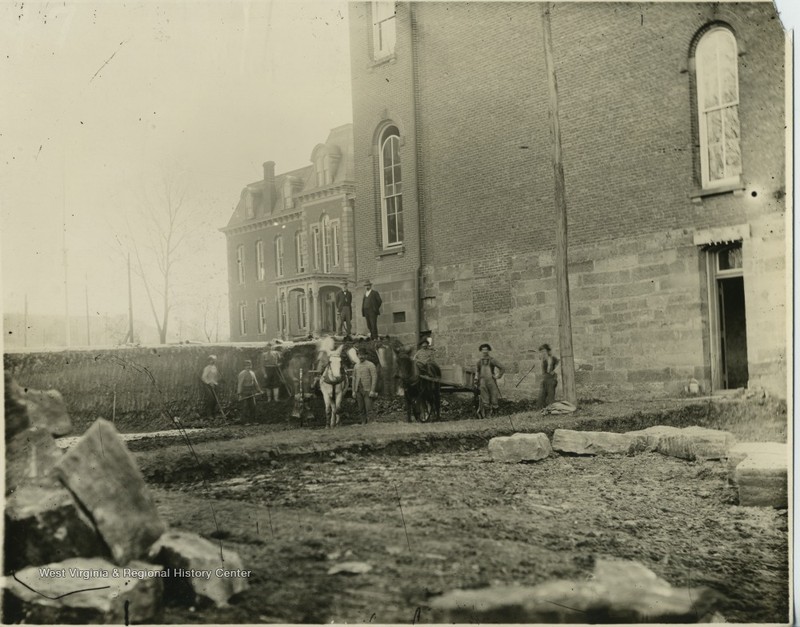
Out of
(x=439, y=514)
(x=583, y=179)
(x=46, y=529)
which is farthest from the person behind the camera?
(x=583, y=179)

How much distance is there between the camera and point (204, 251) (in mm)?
5609

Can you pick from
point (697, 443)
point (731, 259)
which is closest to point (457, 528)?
point (697, 443)

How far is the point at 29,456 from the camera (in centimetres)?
537

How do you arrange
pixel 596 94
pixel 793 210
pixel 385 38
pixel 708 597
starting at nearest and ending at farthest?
1. pixel 708 597
2. pixel 793 210
3. pixel 385 38
4. pixel 596 94

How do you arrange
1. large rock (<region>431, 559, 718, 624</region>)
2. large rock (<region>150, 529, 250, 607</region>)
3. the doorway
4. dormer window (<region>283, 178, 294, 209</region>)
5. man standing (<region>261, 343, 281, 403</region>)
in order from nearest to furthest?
large rock (<region>150, 529, 250, 607</region>) → large rock (<region>431, 559, 718, 624</region>) → man standing (<region>261, 343, 281, 403</region>) → dormer window (<region>283, 178, 294, 209</region>) → the doorway

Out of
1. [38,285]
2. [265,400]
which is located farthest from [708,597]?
[38,285]

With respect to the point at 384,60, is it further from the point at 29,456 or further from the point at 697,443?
the point at 29,456

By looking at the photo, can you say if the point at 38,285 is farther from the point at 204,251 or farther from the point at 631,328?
the point at 631,328

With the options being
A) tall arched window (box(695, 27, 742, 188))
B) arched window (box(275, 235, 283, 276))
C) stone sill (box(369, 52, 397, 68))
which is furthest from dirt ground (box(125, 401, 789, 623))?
stone sill (box(369, 52, 397, 68))

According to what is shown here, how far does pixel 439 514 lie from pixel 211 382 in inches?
74.6

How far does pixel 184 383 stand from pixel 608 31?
4.54 m

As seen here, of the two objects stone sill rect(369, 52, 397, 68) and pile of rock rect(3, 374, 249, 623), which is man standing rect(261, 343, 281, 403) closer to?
pile of rock rect(3, 374, 249, 623)

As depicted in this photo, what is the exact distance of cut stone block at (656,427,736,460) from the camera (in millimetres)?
5779

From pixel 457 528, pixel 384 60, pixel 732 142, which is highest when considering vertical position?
pixel 384 60
